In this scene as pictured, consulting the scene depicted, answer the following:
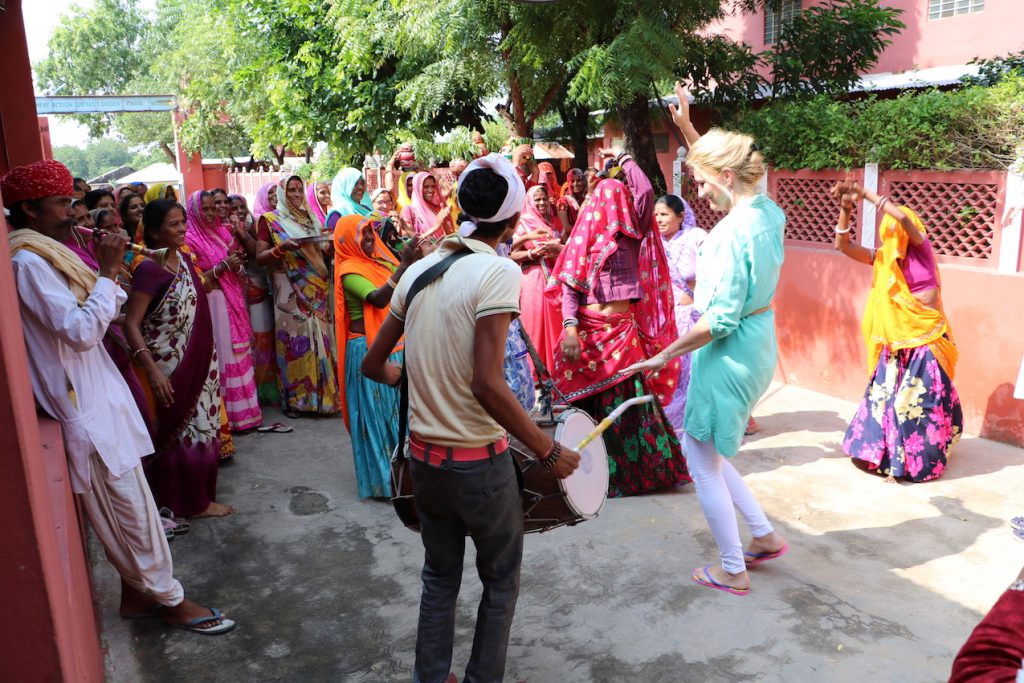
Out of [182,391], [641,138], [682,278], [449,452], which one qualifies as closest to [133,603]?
[182,391]

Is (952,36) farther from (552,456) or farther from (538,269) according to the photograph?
(552,456)

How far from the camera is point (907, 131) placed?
5.92 metres

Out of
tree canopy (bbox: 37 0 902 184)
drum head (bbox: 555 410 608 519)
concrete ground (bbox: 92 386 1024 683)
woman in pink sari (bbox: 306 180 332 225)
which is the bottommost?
concrete ground (bbox: 92 386 1024 683)

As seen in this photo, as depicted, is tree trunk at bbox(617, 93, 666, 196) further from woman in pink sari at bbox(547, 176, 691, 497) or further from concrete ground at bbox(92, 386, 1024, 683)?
concrete ground at bbox(92, 386, 1024, 683)

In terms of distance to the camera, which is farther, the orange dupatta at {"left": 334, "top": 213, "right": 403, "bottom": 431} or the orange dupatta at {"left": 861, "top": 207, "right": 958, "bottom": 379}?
the orange dupatta at {"left": 861, "top": 207, "right": 958, "bottom": 379}

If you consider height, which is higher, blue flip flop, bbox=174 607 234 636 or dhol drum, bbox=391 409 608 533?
dhol drum, bbox=391 409 608 533

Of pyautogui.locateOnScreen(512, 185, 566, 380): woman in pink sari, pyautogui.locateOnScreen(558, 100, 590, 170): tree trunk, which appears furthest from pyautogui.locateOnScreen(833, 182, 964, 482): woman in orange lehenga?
pyautogui.locateOnScreen(558, 100, 590, 170): tree trunk

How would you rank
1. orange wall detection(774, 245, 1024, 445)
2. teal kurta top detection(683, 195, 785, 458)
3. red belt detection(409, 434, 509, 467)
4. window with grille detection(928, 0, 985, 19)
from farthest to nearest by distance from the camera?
window with grille detection(928, 0, 985, 19) → orange wall detection(774, 245, 1024, 445) → teal kurta top detection(683, 195, 785, 458) → red belt detection(409, 434, 509, 467)

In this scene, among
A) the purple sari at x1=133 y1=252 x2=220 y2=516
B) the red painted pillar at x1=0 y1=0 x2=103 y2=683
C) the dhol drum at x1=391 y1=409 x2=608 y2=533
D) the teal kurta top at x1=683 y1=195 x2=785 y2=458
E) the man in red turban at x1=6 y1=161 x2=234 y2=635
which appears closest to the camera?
the red painted pillar at x1=0 y1=0 x2=103 y2=683

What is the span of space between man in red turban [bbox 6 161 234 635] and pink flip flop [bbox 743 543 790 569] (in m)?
2.28

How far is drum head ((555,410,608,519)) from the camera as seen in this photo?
2822 millimetres

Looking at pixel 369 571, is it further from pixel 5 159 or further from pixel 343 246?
pixel 5 159

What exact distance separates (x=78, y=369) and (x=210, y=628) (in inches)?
46.1

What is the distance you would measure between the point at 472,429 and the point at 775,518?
250 centimetres
